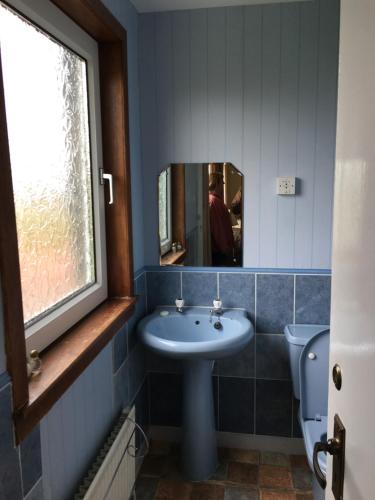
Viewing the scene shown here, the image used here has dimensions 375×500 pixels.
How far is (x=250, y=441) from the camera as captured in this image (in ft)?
8.00

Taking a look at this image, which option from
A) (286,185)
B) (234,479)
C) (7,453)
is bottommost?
(234,479)

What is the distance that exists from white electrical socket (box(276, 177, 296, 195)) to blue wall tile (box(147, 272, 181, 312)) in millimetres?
703

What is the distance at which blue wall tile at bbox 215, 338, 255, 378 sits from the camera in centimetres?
237

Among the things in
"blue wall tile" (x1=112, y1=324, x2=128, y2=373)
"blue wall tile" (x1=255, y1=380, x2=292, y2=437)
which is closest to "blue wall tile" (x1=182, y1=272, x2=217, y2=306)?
"blue wall tile" (x1=112, y1=324, x2=128, y2=373)

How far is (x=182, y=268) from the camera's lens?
236cm

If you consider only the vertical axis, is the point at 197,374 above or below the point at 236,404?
above

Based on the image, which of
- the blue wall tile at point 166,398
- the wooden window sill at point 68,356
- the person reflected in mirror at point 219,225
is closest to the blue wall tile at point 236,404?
the blue wall tile at point 166,398

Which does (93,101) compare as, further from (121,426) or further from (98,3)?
(121,426)

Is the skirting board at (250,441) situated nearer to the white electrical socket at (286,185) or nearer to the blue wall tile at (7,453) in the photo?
the white electrical socket at (286,185)

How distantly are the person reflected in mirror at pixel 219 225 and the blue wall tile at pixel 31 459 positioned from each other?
52.9 inches

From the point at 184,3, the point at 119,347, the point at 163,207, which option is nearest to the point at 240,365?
the point at 119,347

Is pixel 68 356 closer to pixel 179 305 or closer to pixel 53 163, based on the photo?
pixel 53 163

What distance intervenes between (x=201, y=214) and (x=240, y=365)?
2.79 feet

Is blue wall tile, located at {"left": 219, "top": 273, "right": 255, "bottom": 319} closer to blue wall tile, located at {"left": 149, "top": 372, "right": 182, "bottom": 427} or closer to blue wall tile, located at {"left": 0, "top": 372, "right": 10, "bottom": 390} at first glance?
blue wall tile, located at {"left": 149, "top": 372, "right": 182, "bottom": 427}
